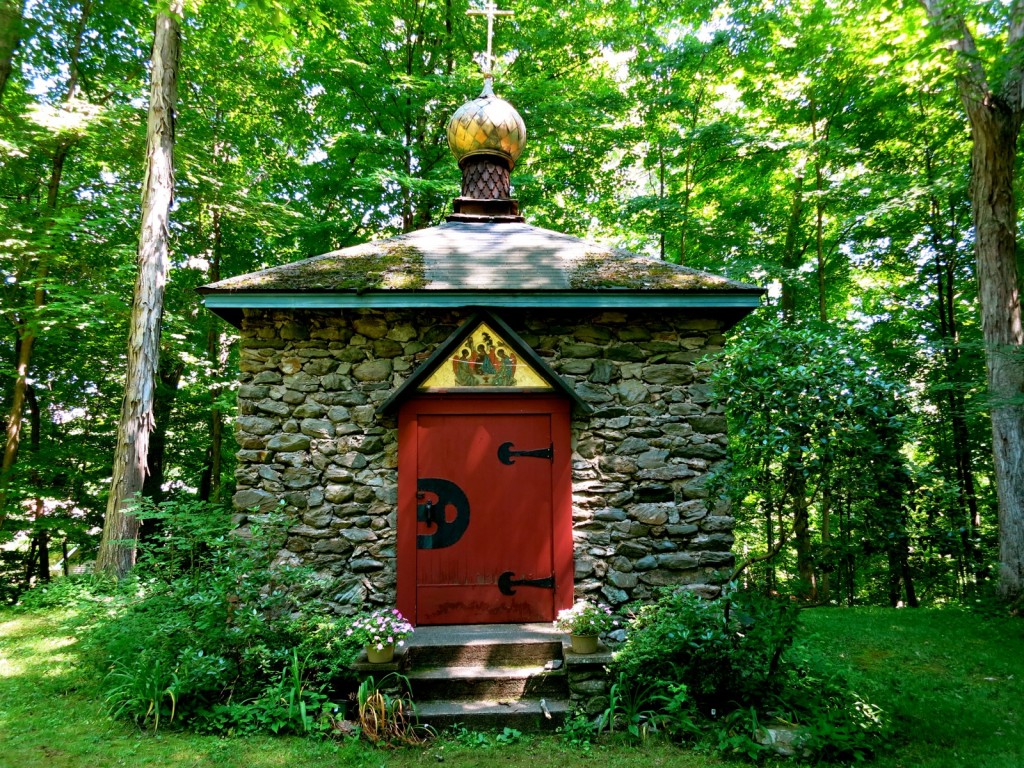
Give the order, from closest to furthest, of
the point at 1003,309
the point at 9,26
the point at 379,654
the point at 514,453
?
the point at 9,26, the point at 379,654, the point at 514,453, the point at 1003,309

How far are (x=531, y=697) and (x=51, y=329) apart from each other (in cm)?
946

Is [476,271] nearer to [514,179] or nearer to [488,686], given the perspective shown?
[488,686]

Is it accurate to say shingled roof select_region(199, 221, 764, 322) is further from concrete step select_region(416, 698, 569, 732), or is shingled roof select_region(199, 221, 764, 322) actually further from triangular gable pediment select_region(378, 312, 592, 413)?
concrete step select_region(416, 698, 569, 732)

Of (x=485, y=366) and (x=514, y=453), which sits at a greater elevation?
(x=485, y=366)

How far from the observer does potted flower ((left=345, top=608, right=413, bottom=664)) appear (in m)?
4.17

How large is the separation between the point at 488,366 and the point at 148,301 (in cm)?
526

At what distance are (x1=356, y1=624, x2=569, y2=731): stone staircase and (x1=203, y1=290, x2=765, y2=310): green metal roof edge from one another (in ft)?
9.41

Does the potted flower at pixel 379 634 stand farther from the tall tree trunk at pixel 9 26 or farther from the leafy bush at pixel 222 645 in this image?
the tall tree trunk at pixel 9 26

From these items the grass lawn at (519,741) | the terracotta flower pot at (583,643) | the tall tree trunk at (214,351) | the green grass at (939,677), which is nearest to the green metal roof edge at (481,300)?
the terracotta flower pot at (583,643)

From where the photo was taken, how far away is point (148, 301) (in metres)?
7.57

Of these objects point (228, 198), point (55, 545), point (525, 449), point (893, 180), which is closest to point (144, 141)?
point (228, 198)

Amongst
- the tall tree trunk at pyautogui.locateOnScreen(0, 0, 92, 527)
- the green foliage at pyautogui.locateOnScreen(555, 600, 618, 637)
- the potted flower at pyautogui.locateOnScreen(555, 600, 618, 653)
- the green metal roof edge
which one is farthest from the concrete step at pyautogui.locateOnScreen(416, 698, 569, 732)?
the tall tree trunk at pyautogui.locateOnScreen(0, 0, 92, 527)

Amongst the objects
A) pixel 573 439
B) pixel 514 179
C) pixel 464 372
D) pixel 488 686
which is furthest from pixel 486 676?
pixel 514 179

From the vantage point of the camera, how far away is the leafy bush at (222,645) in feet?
13.1
